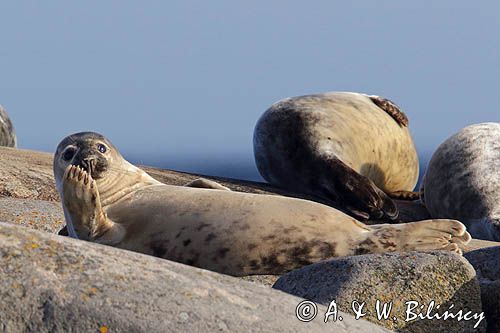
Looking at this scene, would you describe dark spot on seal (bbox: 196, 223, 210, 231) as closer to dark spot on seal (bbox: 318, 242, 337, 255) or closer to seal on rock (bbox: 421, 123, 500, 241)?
dark spot on seal (bbox: 318, 242, 337, 255)

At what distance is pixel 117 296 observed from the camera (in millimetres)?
2586

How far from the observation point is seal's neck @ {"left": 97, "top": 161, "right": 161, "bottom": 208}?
5340 millimetres

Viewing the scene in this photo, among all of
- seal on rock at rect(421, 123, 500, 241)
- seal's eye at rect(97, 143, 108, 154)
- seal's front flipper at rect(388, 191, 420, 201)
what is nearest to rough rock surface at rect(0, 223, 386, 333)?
seal's eye at rect(97, 143, 108, 154)

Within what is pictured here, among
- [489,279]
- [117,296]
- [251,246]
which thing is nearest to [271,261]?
[251,246]

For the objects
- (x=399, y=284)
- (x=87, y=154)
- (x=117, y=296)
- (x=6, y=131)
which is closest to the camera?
(x=117, y=296)

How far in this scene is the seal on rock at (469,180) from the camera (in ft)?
28.6

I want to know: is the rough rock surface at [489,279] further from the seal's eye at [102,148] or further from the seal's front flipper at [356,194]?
the seal's front flipper at [356,194]

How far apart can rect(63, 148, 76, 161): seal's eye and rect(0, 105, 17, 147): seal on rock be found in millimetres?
9810

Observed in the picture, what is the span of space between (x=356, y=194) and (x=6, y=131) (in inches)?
305

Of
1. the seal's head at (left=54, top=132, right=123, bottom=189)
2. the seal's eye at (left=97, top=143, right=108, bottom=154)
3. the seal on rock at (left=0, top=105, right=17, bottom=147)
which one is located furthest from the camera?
the seal on rock at (left=0, top=105, right=17, bottom=147)

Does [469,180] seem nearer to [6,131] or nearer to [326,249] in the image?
[326,249]

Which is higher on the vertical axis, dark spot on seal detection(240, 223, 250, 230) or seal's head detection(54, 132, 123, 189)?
seal's head detection(54, 132, 123, 189)

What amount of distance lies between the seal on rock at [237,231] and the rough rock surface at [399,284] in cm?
69

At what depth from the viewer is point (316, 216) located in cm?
486
